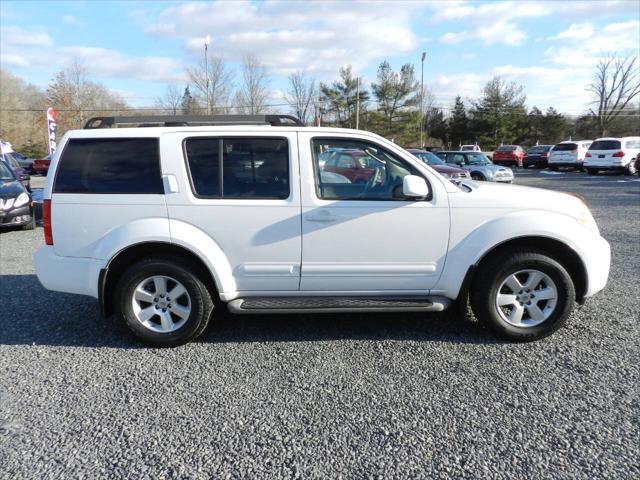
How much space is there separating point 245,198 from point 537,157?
1252 inches

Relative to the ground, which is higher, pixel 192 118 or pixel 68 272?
pixel 192 118

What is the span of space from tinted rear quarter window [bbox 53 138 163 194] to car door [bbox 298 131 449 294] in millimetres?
1273

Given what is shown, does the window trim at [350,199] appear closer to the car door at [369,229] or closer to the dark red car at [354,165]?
the car door at [369,229]

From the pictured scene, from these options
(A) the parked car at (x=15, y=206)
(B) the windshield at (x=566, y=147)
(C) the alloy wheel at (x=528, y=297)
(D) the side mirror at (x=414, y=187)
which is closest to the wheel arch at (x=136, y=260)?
(D) the side mirror at (x=414, y=187)

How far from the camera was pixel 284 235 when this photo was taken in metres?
3.77

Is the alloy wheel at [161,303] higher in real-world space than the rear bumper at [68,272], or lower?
lower

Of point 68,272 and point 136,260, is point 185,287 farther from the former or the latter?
point 68,272

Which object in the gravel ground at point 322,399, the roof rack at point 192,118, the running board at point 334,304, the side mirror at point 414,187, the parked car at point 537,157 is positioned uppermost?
the parked car at point 537,157

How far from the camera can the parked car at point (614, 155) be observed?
72.0ft

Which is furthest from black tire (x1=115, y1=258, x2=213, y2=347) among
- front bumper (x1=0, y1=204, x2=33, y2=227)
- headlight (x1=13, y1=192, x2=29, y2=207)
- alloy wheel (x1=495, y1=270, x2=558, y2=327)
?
headlight (x1=13, y1=192, x2=29, y2=207)

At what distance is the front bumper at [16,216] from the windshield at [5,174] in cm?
108

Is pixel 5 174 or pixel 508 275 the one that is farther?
pixel 5 174

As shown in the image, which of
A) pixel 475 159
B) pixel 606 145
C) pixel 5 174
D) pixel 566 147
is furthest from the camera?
pixel 566 147

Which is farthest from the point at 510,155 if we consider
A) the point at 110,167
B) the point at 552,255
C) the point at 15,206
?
the point at 110,167
